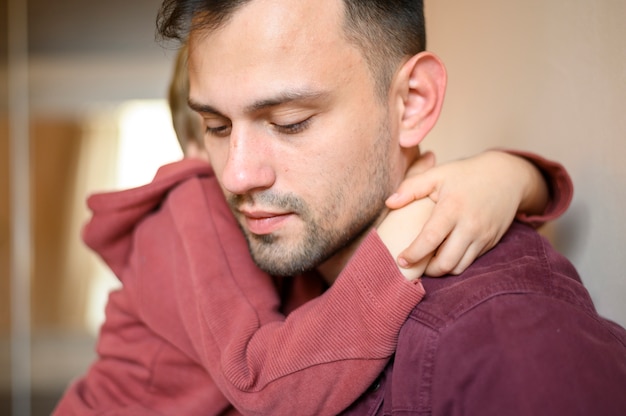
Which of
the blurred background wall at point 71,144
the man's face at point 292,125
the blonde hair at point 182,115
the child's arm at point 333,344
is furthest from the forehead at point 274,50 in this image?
the blurred background wall at point 71,144

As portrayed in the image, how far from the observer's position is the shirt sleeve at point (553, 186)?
3.63 ft

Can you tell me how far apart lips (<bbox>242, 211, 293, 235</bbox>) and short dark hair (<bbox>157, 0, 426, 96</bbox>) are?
0.26 meters

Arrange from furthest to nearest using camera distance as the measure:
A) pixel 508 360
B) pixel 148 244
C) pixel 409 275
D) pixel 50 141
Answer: pixel 50 141
pixel 148 244
pixel 409 275
pixel 508 360

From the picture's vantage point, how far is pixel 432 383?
84 cm

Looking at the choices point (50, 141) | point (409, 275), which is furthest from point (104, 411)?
point (50, 141)

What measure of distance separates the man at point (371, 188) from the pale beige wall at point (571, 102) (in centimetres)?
16

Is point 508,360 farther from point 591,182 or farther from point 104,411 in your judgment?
point 104,411

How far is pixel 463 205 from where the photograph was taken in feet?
3.09

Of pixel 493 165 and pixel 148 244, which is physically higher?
pixel 493 165

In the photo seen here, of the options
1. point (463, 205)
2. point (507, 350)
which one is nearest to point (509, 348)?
point (507, 350)

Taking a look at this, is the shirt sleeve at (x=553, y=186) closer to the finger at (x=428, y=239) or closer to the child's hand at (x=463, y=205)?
the child's hand at (x=463, y=205)

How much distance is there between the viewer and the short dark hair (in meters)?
1.06

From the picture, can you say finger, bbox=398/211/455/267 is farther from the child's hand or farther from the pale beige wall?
the pale beige wall

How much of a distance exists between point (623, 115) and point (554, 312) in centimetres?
34
